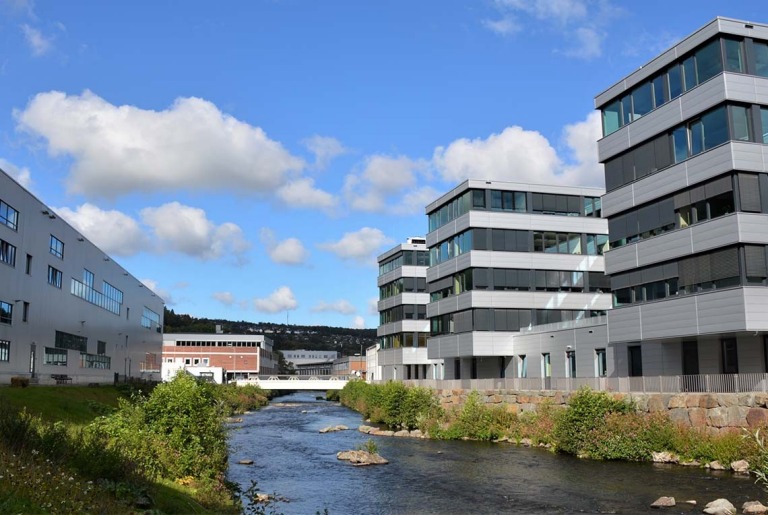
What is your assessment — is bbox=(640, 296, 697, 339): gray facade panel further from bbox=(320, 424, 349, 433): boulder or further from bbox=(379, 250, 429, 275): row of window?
bbox=(379, 250, 429, 275): row of window

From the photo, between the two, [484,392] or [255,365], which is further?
[255,365]

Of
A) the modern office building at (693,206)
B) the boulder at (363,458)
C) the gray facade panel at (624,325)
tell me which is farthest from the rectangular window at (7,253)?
the gray facade panel at (624,325)

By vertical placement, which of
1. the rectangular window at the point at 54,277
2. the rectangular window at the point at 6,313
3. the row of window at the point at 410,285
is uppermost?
the row of window at the point at 410,285

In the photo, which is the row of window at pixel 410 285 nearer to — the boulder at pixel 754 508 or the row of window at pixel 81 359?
the row of window at pixel 81 359

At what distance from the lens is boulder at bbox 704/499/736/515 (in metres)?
21.4

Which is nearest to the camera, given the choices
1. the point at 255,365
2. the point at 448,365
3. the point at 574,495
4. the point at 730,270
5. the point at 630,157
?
the point at 574,495

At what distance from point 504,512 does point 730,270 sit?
16919 millimetres

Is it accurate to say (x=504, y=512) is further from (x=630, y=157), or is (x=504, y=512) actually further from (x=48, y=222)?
(x=48, y=222)

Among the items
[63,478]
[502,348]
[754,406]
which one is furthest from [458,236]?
[63,478]

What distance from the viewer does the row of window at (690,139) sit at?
109ft

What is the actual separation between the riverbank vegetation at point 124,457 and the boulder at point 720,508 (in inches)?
558

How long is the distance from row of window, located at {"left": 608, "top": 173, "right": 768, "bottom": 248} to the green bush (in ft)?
30.1

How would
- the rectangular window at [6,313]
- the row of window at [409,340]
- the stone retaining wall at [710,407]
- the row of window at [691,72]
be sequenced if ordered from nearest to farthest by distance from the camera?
the stone retaining wall at [710,407] → the row of window at [691,72] → the rectangular window at [6,313] → the row of window at [409,340]

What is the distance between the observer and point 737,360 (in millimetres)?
33781
